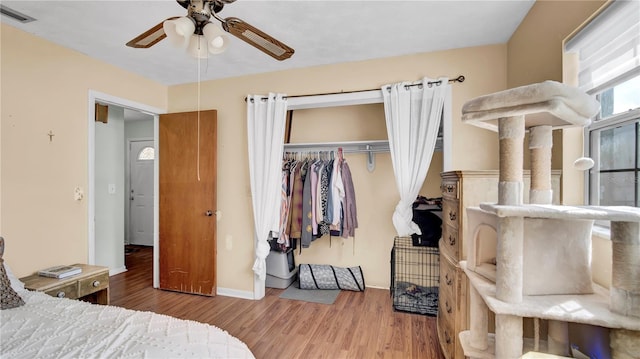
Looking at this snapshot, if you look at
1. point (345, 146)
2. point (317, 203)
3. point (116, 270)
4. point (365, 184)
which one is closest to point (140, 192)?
point (116, 270)

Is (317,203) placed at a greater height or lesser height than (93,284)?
greater

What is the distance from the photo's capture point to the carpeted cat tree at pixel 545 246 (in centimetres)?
90

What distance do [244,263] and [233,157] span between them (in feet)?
3.89

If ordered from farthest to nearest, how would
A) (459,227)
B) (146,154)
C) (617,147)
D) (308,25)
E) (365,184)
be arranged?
(146,154)
(365,184)
(308,25)
(459,227)
(617,147)

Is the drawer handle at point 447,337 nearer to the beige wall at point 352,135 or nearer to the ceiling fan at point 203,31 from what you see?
the beige wall at point 352,135

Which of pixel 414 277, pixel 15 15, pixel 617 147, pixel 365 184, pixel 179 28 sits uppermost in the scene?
pixel 15 15

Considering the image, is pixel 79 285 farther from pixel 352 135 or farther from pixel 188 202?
pixel 352 135

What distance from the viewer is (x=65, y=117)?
2520mm

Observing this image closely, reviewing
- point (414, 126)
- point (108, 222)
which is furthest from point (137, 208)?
point (414, 126)

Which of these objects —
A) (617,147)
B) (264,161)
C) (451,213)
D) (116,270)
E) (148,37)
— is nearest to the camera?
(617,147)

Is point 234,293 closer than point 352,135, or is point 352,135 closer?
point 234,293

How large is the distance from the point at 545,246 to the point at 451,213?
2.68 feet

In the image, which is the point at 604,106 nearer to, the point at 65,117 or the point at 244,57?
the point at 244,57

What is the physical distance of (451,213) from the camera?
6.23ft
